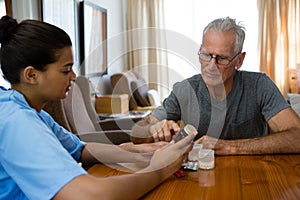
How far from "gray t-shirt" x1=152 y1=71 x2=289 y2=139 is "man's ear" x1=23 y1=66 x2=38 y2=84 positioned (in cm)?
83

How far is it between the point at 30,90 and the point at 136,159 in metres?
0.50

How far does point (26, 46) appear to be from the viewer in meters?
0.92

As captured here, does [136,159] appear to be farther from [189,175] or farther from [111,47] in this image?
[111,47]

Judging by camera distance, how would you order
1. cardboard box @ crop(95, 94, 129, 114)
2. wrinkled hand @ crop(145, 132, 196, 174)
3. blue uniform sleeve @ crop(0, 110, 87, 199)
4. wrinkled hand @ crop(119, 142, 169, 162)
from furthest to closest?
cardboard box @ crop(95, 94, 129, 114) < wrinkled hand @ crop(119, 142, 169, 162) < wrinkled hand @ crop(145, 132, 196, 174) < blue uniform sleeve @ crop(0, 110, 87, 199)

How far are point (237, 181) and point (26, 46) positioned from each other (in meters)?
0.72

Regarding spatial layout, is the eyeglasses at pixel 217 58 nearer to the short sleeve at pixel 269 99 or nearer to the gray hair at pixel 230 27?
the gray hair at pixel 230 27

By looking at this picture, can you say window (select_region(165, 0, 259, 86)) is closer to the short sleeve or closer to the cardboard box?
the cardboard box

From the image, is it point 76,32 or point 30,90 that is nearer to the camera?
point 30,90

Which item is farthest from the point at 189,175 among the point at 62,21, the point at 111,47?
the point at 111,47

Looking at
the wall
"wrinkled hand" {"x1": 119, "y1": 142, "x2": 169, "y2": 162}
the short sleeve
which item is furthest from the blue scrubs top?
the wall

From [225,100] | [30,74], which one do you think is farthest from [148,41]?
[30,74]

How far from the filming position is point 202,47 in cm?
162

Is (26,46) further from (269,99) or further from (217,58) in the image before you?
(269,99)

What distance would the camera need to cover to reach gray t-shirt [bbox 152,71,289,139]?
1.65 metres
